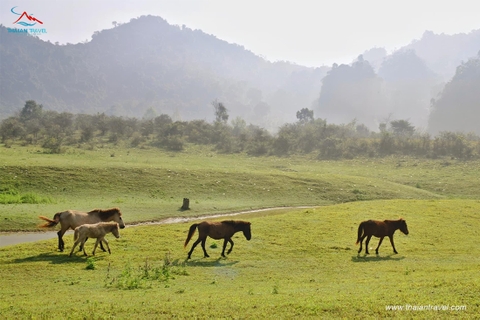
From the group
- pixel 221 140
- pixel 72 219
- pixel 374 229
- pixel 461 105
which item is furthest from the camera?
pixel 461 105

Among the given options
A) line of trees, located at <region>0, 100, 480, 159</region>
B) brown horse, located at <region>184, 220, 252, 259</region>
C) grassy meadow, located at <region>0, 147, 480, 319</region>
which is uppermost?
line of trees, located at <region>0, 100, 480, 159</region>

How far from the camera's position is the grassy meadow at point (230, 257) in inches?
415

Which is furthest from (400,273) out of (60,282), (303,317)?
(60,282)

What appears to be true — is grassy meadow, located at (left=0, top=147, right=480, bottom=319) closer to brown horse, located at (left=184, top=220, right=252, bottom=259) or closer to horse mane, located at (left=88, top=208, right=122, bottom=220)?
brown horse, located at (left=184, top=220, right=252, bottom=259)

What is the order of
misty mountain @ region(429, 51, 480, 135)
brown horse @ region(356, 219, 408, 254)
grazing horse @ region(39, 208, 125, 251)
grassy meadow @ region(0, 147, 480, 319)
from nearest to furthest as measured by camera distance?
→ grassy meadow @ region(0, 147, 480, 319), grazing horse @ region(39, 208, 125, 251), brown horse @ region(356, 219, 408, 254), misty mountain @ region(429, 51, 480, 135)

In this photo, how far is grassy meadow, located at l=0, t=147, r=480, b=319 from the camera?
1054 centimetres

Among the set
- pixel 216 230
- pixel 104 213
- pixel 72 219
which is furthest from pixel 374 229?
pixel 72 219

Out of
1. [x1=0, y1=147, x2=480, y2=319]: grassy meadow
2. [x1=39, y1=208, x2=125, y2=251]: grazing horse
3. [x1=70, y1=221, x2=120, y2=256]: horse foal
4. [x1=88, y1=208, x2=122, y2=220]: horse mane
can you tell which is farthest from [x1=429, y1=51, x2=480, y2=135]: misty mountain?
[x1=70, y1=221, x2=120, y2=256]: horse foal

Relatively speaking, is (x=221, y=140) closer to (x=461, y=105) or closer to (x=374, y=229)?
(x=374, y=229)

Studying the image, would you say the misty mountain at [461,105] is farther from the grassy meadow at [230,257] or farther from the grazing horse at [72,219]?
the grazing horse at [72,219]

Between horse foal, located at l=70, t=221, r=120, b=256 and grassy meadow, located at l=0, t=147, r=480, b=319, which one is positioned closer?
grassy meadow, located at l=0, t=147, r=480, b=319

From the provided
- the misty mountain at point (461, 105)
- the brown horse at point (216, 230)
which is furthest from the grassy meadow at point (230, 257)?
the misty mountain at point (461, 105)

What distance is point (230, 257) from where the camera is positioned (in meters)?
18.4

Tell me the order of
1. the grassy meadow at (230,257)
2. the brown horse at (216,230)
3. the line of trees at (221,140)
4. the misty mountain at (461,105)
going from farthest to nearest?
1. the misty mountain at (461,105)
2. the line of trees at (221,140)
3. the brown horse at (216,230)
4. the grassy meadow at (230,257)
